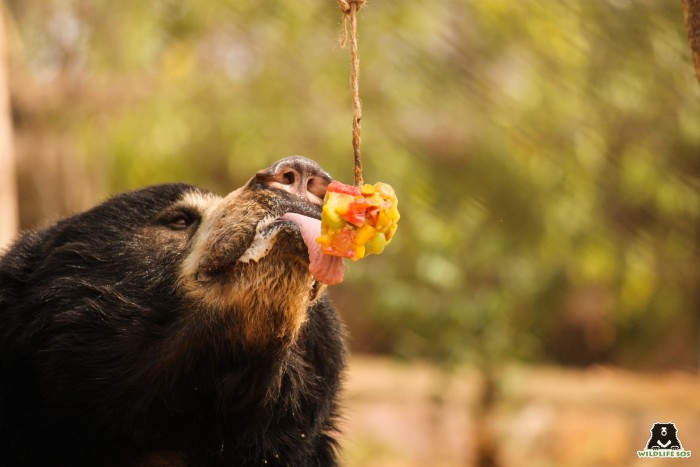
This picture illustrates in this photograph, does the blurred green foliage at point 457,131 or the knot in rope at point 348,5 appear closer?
the knot in rope at point 348,5

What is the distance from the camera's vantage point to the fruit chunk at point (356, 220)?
2.63 metres

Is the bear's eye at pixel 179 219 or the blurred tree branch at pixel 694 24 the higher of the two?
the blurred tree branch at pixel 694 24

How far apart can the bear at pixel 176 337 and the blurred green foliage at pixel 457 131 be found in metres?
3.94

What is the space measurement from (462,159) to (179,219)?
24.3ft

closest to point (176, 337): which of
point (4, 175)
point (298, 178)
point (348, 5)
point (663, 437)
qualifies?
point (298, 178)

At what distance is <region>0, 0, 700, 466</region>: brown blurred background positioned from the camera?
302 inches

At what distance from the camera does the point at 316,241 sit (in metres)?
2.73

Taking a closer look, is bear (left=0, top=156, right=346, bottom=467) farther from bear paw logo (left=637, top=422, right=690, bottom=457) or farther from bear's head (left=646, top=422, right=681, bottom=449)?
bear's head (left=646, top=422, right=681, bottom=449)

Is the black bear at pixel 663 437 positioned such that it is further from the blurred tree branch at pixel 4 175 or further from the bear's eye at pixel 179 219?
the blurred tree branch at pixel 4 175

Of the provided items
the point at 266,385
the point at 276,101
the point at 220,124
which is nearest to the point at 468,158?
the point at 276,101

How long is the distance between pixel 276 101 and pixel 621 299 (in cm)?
479

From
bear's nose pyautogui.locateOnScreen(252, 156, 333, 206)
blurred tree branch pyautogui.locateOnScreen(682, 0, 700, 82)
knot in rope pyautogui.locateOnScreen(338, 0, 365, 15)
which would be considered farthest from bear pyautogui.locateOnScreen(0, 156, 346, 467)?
blurred tree branch pyautogui.locateOnScreen(682, 0, 700, 82)

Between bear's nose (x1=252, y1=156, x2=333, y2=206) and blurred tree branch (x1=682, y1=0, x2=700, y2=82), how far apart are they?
115 cm

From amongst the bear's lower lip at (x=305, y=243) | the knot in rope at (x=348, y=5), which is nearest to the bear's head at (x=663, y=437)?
the bear's lower lip at (x=305, y=243)
